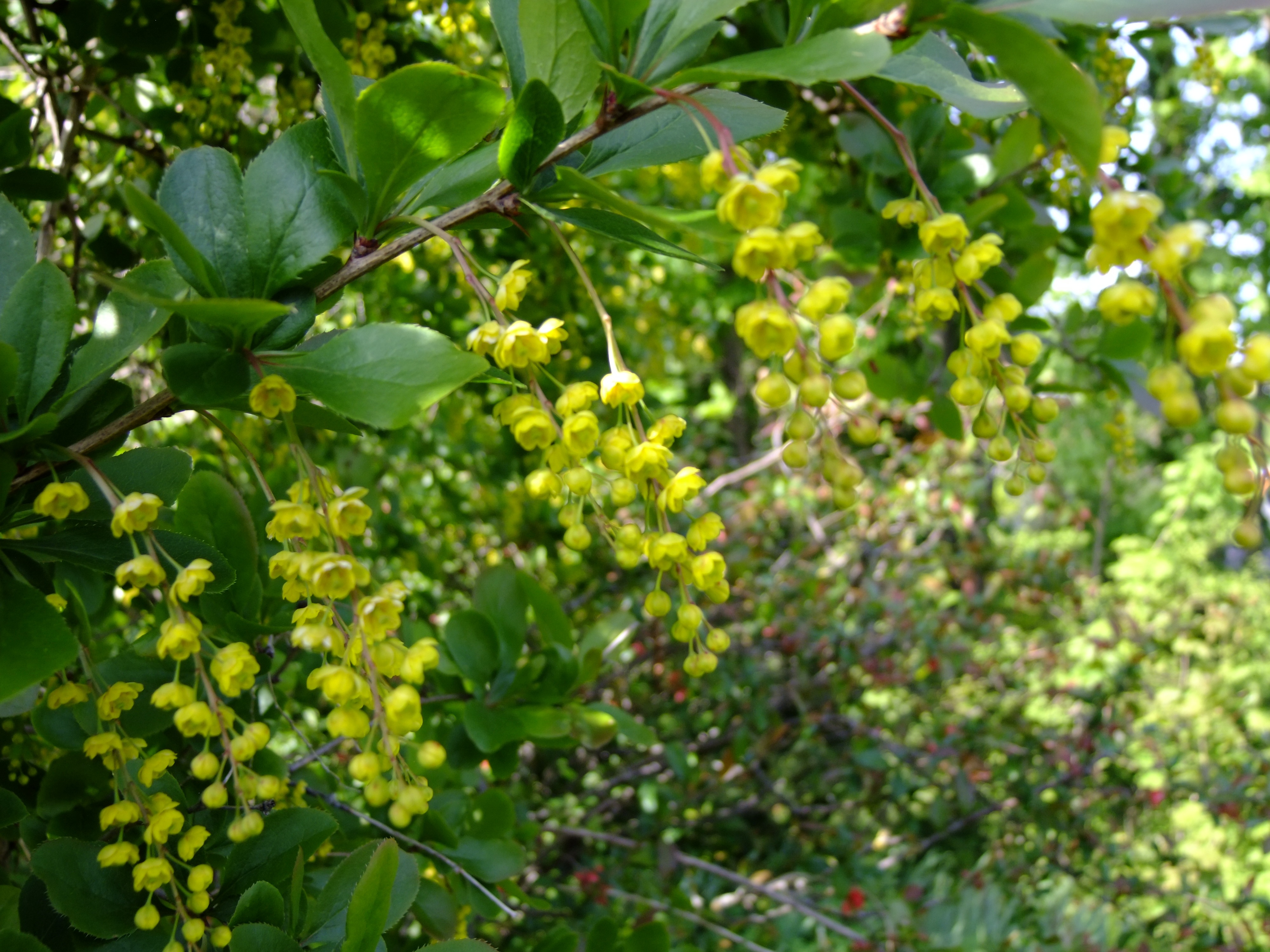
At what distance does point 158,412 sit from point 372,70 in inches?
50.4

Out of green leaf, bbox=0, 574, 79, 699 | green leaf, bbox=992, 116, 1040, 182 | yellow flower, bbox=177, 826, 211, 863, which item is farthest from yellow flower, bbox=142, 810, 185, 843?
green leaf, bbox=992, 116, 1040, 182

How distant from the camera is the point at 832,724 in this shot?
4055mm

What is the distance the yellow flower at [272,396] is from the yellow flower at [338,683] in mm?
229

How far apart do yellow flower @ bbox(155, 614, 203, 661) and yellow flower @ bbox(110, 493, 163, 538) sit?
90mm

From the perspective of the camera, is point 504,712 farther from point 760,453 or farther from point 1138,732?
point 760,453

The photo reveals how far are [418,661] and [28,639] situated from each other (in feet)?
1.10

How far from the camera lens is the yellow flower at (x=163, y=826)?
0.90 metres

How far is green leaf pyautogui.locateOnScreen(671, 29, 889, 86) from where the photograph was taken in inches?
25.6

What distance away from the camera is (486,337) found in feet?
2.69

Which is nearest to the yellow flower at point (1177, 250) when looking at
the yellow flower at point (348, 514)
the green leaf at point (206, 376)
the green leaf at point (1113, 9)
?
the green leaf at point (1113, 9)

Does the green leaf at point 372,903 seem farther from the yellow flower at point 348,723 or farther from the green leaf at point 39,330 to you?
the green leaf at point 39,330

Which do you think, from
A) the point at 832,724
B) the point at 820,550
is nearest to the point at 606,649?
the point at 832,724

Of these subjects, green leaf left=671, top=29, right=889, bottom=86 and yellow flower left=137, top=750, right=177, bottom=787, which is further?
yellow flower left=137, top=750, right=177, bottom=787

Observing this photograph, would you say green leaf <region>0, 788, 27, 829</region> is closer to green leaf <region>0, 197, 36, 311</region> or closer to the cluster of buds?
green leaf <region>0, 197, 36, 311</region>
